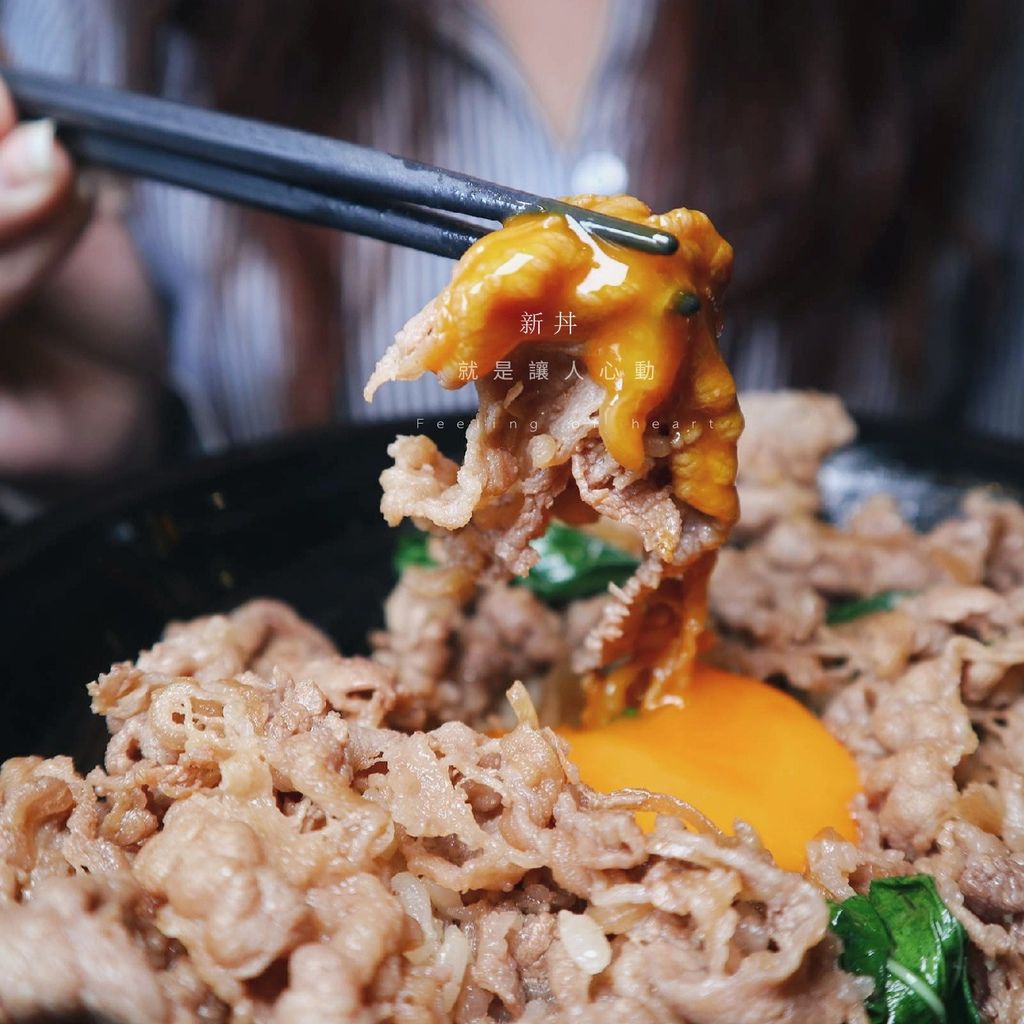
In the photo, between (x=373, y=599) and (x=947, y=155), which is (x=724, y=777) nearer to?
(x=373, y=599)

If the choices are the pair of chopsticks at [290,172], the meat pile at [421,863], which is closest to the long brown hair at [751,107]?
the pair of chopsticks at [290,172]

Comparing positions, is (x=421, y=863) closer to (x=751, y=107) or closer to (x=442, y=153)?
(x=442, y=153)

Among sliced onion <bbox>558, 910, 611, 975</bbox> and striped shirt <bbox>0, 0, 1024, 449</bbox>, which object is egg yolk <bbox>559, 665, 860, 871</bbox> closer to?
sliced onion <bbox>558, 910, 611, 975</bbox>

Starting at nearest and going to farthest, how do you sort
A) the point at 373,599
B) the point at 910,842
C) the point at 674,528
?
the point at 674,528 < the point at 910,842 < the point at 373,599

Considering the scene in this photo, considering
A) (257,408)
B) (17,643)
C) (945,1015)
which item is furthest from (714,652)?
(257,408)

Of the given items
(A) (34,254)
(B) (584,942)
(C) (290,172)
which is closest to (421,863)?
(B) (584,942)
